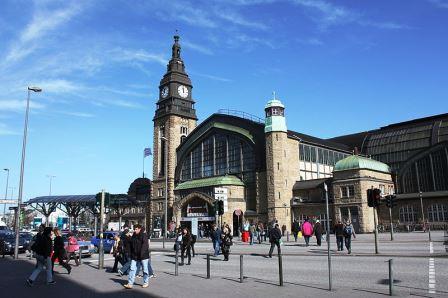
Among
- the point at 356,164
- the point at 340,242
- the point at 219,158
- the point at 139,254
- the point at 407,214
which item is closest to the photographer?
the point at 139,254

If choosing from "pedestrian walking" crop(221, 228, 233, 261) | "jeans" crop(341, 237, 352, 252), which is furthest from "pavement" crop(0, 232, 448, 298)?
"jeans" crop(341, 237, 352, 252)

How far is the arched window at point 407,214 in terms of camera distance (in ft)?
171

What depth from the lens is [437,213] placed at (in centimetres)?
4991

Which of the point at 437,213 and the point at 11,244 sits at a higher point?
the point at 437,213

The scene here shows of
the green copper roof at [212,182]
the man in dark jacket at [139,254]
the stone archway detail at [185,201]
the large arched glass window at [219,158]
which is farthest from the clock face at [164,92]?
the man in dark jacket at [139,254]

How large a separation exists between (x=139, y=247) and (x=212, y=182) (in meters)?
50.1

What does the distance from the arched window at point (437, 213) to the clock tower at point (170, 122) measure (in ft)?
132

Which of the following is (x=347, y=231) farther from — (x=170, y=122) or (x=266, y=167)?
(x=170, y=122)

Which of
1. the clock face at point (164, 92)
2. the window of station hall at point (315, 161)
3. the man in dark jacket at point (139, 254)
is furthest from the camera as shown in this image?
the clock face at point (164, 92)

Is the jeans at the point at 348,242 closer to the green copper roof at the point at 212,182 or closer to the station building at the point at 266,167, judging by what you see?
the station building at the point at 266,167

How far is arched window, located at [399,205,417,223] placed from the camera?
52.0 m

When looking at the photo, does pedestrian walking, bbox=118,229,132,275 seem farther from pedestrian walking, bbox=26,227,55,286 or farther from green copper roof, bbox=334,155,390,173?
green copper roof, bbox=334,155,390,173

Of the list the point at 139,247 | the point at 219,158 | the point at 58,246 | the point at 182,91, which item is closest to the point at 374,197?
the point at 139,247

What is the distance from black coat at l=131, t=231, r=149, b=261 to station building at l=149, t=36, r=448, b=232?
35886mm
